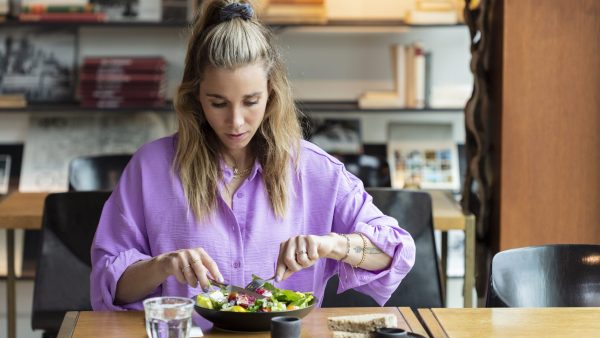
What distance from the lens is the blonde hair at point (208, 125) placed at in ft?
7.79

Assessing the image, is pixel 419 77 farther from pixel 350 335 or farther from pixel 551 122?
pixel 350 335

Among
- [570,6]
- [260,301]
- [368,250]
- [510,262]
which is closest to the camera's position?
[260,301]

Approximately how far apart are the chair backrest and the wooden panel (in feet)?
4.90

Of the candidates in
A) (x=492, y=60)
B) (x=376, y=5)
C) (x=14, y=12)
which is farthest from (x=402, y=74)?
Answer: (x=14, y=12)

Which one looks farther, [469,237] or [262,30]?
[469,237]

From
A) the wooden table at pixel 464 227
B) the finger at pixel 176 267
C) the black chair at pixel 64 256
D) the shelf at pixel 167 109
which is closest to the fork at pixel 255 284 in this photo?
the finger at pixel 176 267

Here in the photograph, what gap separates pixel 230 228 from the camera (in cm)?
241

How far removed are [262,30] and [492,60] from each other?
1.83 meters

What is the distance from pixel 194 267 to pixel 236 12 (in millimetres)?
659

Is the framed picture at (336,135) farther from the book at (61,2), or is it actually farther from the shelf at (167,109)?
the book at (61,2)

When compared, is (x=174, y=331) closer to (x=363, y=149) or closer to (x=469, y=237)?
(x=469, y=237)

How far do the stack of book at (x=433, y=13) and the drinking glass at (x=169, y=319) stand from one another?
335cm

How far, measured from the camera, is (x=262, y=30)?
2463 mm

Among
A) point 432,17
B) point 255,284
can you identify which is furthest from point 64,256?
point 432,17
